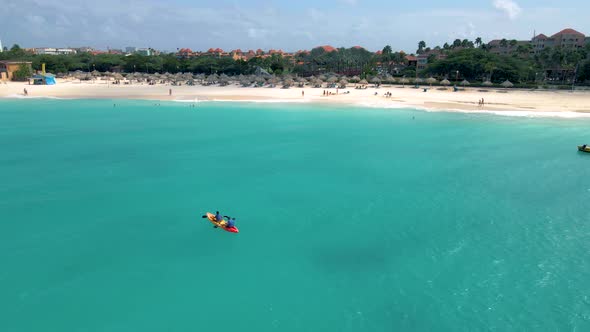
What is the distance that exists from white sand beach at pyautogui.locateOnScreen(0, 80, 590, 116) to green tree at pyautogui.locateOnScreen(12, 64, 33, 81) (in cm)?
596

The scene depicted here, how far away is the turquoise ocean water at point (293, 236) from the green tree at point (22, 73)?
49601mm

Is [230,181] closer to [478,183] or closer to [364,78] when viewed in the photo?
[478,183]

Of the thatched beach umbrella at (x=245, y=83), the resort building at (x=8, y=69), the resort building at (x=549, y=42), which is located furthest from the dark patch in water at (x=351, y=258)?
the resort building at (x=549, y=42)

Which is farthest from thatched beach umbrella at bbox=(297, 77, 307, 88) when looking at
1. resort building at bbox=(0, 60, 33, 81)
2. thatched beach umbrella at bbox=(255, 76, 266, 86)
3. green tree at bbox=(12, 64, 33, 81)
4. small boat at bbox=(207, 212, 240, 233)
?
small boat at bbox=(207, 212, 240, 233)

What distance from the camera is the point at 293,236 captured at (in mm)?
15039

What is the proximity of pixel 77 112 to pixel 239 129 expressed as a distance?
2022 cm

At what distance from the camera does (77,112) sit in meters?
42.9

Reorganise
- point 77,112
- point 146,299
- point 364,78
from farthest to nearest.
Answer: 1. point 364,78
2. point 77,112
3. point 146,299

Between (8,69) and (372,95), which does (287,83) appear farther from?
A: (8,69)

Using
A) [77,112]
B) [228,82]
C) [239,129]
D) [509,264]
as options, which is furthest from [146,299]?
[228,82]

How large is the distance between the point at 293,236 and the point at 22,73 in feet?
247

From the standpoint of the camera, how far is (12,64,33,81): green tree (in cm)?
6994

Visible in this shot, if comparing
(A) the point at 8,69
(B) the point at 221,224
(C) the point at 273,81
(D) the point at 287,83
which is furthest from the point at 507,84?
(A) the point at 8,69

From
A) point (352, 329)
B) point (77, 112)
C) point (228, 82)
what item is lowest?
point (352, 329)
